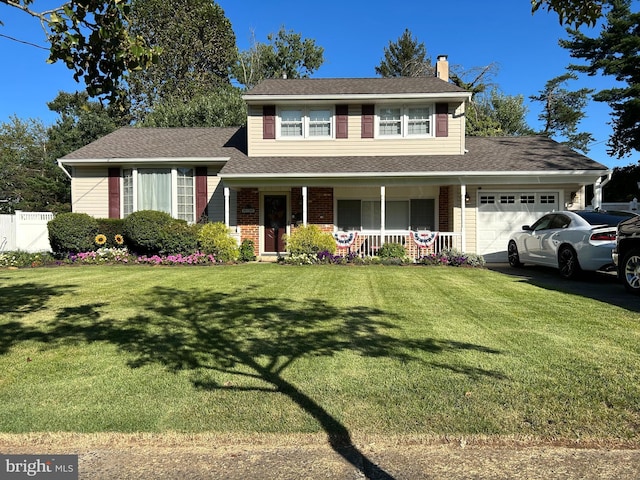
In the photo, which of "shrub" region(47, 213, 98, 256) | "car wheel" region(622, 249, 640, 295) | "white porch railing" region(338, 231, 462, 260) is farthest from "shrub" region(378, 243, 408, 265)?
"shrub" region(47, 213, 98, 256)

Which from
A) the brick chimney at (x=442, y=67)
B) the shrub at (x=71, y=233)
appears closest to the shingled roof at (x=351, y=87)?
the brick chimney at (x=442, y=67)

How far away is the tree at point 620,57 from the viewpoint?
25266 mm

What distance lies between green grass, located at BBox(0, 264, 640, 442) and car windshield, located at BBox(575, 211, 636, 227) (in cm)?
268

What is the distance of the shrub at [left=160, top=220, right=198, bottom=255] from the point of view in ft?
46.1

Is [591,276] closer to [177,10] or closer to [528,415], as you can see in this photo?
[528,415]

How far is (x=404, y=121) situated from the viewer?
16.1 metres

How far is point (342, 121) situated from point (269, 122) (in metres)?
2.72

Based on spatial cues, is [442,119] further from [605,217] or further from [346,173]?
[605,217]

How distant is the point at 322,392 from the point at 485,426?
1272 mm

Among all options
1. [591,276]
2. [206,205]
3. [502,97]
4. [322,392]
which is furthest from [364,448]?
[502,97]

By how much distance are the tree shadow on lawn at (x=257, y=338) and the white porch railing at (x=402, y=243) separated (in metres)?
7.44

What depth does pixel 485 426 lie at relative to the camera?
3.05 meters

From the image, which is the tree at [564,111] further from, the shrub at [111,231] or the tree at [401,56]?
the shrub at [111,231]

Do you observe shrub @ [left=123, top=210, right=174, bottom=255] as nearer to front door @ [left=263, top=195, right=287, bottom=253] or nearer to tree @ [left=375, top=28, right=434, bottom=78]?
front door @ [left=263, top=195, right=287, bottom=253]
